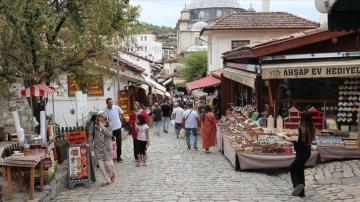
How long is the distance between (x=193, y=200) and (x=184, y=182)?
173cm

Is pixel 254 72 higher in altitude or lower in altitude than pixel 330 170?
higher

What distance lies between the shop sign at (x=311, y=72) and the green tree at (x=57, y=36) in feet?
12.0

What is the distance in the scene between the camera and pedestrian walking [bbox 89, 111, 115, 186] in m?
10.0

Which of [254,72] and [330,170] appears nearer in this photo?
[330,170]

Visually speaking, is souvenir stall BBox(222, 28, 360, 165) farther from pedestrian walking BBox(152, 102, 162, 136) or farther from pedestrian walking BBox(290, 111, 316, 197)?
pedestrian walking BBox(152, 102, 162, 136)

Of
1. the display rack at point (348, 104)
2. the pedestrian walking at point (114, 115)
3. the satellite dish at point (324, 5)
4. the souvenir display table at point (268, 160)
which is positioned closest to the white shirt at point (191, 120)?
the pedestrian walking at point (114, 115)

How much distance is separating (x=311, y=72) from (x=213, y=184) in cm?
396

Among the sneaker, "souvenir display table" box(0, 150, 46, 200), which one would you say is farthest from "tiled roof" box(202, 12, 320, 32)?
"souvenir display table" box(0, 150, 46, 200)

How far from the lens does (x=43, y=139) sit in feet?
31.9

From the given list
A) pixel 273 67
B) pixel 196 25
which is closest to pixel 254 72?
pixel 273 67

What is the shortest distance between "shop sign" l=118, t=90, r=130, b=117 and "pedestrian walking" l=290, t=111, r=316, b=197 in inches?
601

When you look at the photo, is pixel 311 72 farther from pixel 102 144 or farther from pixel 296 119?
pixel 102 144

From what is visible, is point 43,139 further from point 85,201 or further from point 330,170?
point 330,170

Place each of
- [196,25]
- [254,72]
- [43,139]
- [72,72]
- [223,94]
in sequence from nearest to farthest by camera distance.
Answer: [43,139] < [72,72] < [254,72] < [223,94] < [196,25]
